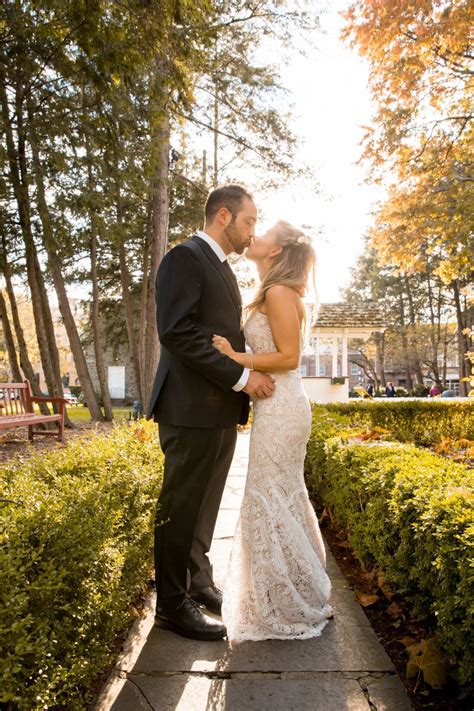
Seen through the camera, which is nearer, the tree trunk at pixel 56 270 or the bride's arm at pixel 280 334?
the bride's arm at pixel 280 334

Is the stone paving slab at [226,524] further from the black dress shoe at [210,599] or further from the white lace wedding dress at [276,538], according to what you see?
the white lace wedding dress at [276,538]

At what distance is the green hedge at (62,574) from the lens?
5.21ft

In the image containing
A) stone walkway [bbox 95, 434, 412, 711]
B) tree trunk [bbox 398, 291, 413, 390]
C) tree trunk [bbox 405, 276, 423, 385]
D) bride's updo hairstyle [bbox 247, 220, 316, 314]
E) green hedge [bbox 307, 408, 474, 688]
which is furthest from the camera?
tree trunk [bbox 398, 291, 413, 390]

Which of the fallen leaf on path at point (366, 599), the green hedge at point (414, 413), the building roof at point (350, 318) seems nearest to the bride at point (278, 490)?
the fallen leaf on path at point (366, 599)

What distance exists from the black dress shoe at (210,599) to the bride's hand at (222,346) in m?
1.51

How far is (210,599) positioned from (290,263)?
209 centimetres

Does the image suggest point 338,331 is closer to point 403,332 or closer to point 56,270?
point 56,270

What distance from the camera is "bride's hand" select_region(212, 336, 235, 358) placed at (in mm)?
2871

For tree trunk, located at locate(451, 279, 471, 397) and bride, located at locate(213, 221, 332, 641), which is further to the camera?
tree trunk, located at locate(451, 279, 471, 397)

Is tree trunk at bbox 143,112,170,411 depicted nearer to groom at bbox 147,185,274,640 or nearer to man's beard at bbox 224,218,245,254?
man's beard at bbox 224,218,245,254

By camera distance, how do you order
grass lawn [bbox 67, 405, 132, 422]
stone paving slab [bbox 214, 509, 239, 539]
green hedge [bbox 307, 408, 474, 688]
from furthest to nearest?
grass lawn [bbox 67, 405, 132, 422], stone paving slab [bbox 214, 509, 239, 539], green hedge [bbox 307, 408, 474, 688]

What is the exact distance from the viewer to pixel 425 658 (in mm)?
2346

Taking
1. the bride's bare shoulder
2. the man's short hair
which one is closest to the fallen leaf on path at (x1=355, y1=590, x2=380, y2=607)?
the bride's bare shoulder

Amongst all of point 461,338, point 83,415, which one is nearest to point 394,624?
point 83,415
